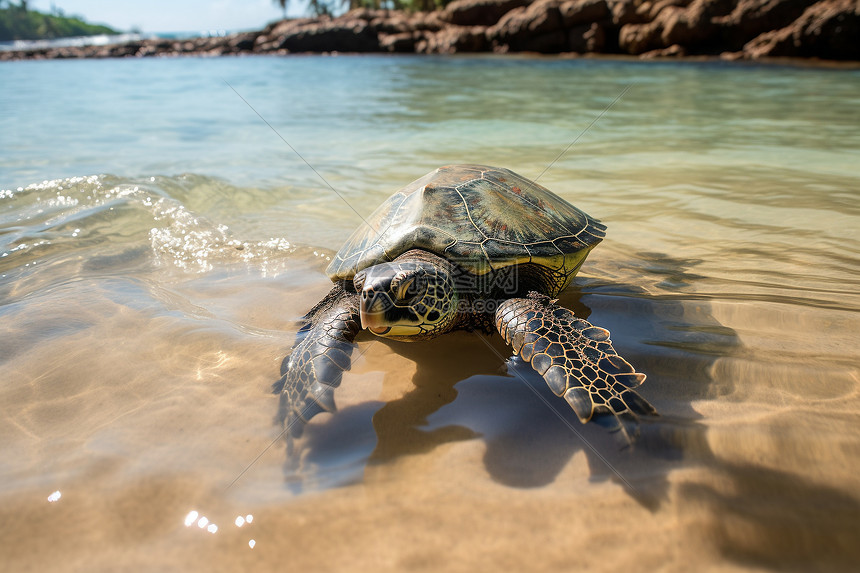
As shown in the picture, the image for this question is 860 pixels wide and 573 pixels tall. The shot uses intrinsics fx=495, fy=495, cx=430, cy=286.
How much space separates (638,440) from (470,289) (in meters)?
1.14

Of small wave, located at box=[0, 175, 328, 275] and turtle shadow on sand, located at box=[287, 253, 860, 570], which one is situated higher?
turtle shadow on sand, located at box=[287, 253, 860, 570]

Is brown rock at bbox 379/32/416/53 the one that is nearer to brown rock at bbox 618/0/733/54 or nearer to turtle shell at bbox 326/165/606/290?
brown rock at bbox 618/0/733/54

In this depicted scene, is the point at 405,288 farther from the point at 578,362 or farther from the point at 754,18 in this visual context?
the point at 754,18

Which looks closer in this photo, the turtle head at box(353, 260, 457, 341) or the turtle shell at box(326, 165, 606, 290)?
the turtle head at box(353, 260, 457, 341)

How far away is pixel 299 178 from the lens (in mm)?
6492

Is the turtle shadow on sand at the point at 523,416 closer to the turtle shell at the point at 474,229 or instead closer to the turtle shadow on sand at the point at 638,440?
the turtle shadow on sand at the point at 638,440

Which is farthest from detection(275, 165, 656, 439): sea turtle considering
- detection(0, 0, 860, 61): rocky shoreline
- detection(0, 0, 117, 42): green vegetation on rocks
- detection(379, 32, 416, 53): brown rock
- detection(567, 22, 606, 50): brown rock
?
detection(0, 0, 117, 42): green vegetation on rocks

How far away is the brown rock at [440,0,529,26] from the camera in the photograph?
35031 mm

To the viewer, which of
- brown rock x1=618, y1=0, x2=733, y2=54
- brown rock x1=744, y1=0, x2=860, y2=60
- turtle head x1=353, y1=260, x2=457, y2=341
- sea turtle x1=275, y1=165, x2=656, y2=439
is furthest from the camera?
brown rock x1=618, y1=0, x2=733, y2=54

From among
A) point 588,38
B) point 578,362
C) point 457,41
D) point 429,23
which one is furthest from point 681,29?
point 578,362

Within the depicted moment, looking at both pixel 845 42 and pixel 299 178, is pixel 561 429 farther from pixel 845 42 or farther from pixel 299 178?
pixel 845 42

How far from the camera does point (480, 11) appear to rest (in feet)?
118

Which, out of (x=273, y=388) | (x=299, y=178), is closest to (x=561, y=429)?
(x=273, y=388)

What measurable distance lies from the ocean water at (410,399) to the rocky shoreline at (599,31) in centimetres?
2059
